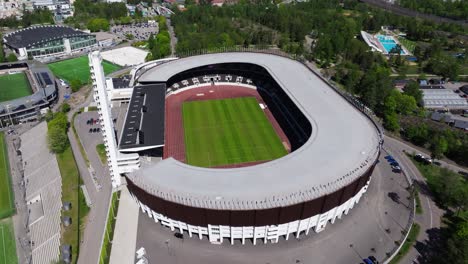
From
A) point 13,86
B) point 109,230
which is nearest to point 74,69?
point 13,86

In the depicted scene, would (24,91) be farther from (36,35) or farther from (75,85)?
(36,35)

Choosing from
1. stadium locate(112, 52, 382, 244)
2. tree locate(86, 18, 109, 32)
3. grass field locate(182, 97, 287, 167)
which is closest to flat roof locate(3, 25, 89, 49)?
tree locate(86, 18, 109, 32)

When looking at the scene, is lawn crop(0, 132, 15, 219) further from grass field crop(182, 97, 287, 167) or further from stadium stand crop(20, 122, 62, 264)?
grass field crop(182, 97, 287, 167)

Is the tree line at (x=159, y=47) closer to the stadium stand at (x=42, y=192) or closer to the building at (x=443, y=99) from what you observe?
the stadium stand at (x=42, y=192)

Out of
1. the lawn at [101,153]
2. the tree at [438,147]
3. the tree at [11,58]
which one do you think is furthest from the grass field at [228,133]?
the tree at [11,58]

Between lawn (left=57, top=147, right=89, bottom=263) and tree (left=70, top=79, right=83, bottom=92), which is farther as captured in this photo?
tree (left=70, top=79, right=83, bottom=92)

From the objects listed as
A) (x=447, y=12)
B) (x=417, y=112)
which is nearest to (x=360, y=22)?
(x=447, y=12)

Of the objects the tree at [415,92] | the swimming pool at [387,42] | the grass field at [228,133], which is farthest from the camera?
the swimming pool at [387,42]
